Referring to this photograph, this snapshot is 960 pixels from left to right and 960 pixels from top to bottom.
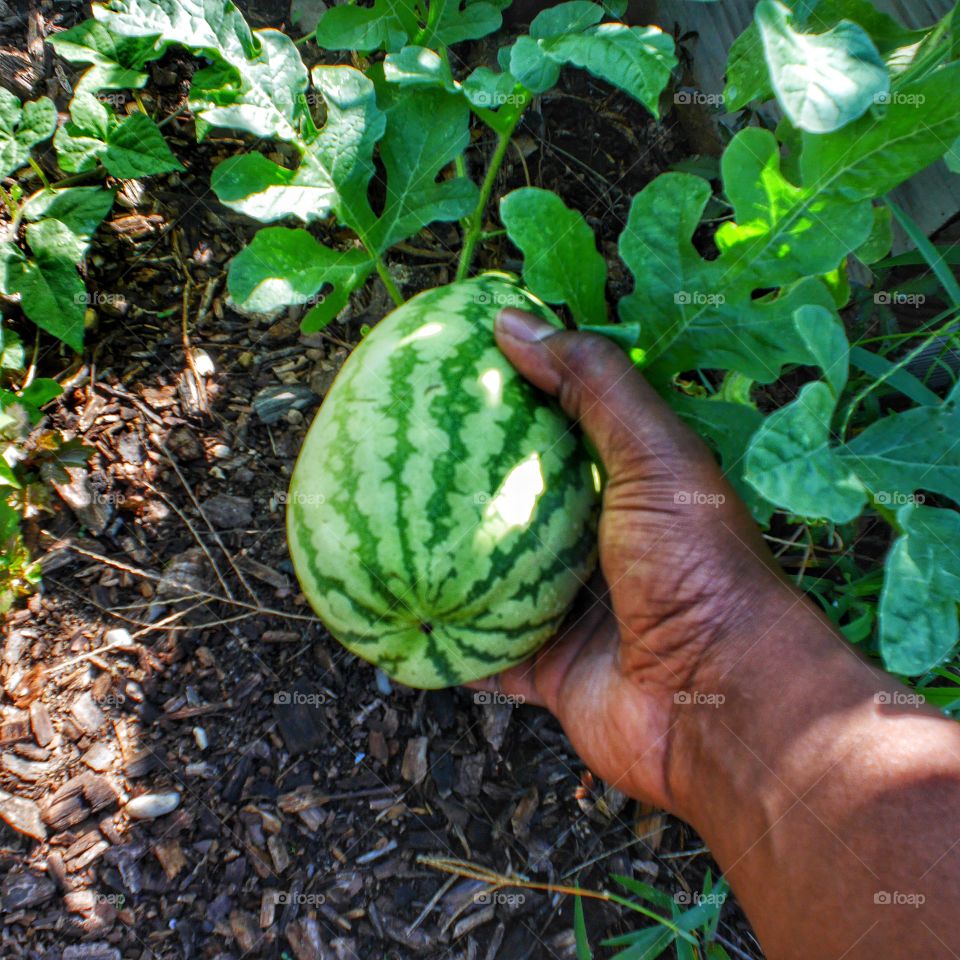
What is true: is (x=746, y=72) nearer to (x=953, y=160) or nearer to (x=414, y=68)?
(x=953, y=160)

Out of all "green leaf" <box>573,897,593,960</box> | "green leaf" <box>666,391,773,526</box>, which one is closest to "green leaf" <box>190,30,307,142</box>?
"green leaf" <box>666,391,773,526</box>

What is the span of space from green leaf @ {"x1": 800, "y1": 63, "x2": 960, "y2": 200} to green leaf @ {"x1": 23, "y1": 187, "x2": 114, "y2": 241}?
193cm

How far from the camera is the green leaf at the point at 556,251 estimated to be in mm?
1797

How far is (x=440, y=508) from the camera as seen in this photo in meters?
1.66

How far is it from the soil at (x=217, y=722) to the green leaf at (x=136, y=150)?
24cm

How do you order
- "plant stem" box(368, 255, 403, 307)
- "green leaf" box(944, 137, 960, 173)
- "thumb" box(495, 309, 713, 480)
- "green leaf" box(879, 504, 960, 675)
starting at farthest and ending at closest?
"plant stem" box(368, 255, 403, 307), "green leaf" box(944, 137, 960, 173), "thumb" box(495, 309, 713, 480), "green leaf" box(879, 504, 960, 675)

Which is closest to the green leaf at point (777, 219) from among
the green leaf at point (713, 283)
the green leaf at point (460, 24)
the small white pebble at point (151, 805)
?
the green leaf at point (713, 283)

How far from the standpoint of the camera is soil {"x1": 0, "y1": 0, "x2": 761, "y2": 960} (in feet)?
6.79

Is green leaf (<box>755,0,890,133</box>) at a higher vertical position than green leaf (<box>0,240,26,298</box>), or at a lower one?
higher

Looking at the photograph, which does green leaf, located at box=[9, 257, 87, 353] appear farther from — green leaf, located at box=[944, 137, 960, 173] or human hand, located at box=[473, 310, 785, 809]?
green leaf, located at box=[944, 137, 960, 173]

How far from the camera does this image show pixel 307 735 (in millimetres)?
2197

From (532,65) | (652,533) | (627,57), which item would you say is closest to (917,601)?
(652,533)

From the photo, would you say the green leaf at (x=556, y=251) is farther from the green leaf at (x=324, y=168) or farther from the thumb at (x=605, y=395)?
the green leaf at (x=324, y=168)

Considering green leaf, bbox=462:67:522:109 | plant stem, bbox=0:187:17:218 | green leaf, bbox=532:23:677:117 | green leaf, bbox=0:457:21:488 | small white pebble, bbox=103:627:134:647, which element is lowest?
small white pebble, bbox=103:627:134:647
